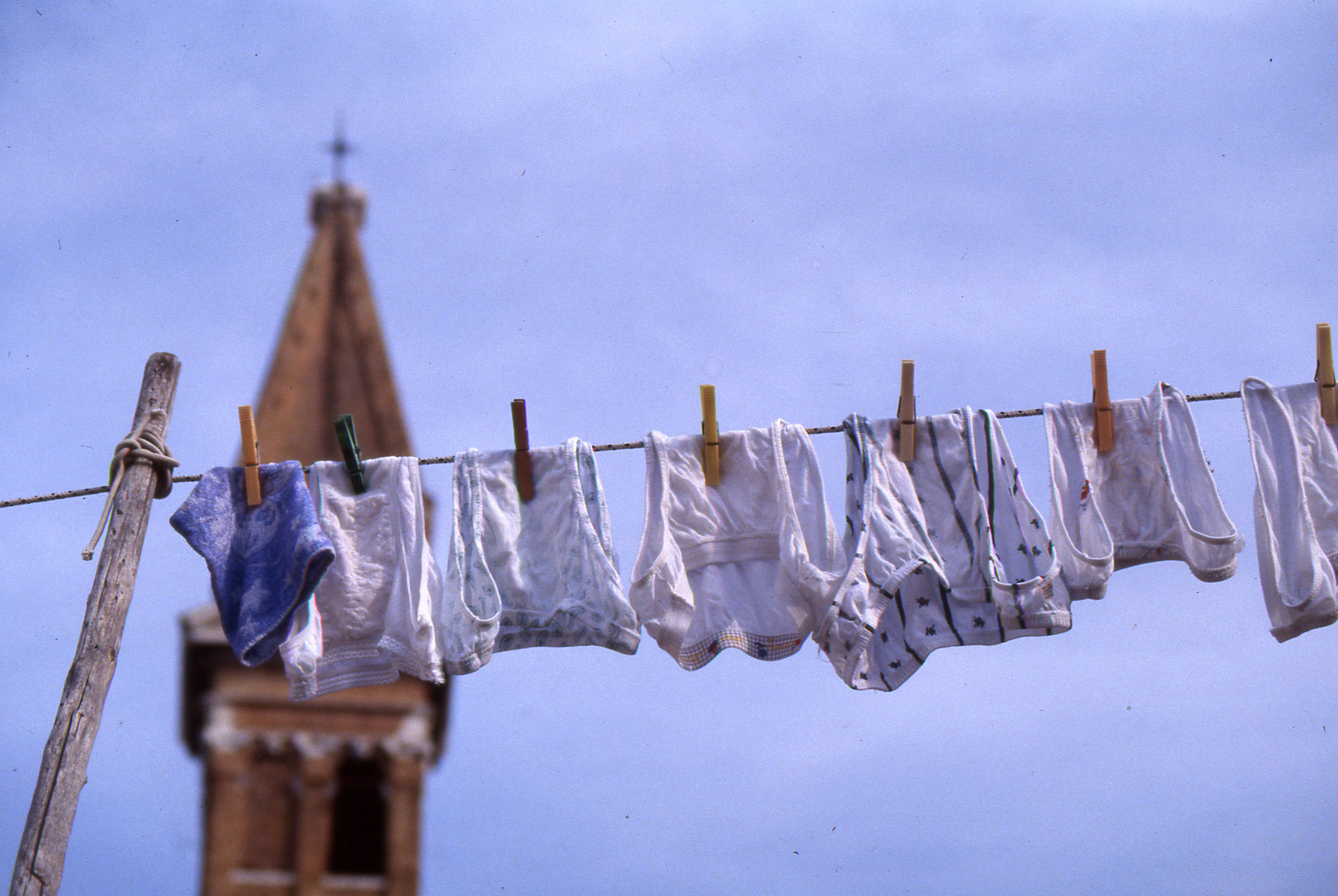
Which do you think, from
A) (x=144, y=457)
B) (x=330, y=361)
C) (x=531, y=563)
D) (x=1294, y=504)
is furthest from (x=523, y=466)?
(x=330, y=361)

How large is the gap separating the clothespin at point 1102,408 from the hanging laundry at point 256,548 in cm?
184

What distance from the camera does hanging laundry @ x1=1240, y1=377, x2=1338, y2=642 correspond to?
3514 millimetres

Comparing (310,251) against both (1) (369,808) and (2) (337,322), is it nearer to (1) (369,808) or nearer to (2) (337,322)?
(2) (337,322)

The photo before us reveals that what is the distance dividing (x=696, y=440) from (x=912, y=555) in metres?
0.60

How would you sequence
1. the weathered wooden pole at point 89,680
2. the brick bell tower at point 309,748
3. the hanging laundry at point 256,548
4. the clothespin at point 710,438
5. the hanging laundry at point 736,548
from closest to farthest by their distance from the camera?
the weathered wooden pole at point 89,680 → the hanging laundry at point 256,548 → the hanging laundry at point 736,548 → the clothespin at point 710,438 → the brick bell tower at point 309,748

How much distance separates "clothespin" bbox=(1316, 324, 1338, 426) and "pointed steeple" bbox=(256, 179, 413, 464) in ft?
34.5

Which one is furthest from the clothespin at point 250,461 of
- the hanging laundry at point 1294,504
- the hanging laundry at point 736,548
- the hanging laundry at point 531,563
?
the hanging laundry at point 1294,504

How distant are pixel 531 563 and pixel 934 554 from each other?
95 cm

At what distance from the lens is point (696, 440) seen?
382 cm

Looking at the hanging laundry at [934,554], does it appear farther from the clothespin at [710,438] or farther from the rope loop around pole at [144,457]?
the rope loop around pole at [144,457]

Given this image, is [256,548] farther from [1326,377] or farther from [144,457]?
[1326,377]

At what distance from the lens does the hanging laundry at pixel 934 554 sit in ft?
11.7

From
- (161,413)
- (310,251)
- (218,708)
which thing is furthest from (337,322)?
(161,413)

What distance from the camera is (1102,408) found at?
377 centimetres
